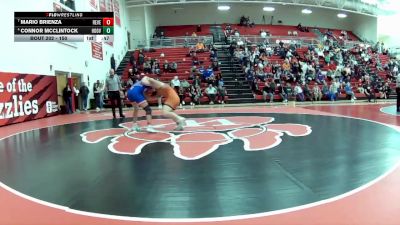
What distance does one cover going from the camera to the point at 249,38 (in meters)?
26.0

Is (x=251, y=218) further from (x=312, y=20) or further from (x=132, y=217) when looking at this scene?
(x=312, y=20)

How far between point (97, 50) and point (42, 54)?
5.70 meters

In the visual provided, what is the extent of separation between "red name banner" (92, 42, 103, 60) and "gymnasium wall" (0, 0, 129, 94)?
0.25m

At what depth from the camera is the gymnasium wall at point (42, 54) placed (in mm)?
11055

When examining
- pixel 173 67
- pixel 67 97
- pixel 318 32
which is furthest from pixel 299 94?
pixel 318 32

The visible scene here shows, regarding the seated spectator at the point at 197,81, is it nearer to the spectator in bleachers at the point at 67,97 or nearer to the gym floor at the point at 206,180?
the spectator in bleachers at the point at 67,97

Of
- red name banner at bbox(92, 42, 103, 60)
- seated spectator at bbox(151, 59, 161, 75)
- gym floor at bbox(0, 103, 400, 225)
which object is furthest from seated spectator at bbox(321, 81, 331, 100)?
gym floor at bbox(0, 103, 400, 225)

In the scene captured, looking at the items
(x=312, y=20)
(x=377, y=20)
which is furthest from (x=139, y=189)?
(x=377, y=20)

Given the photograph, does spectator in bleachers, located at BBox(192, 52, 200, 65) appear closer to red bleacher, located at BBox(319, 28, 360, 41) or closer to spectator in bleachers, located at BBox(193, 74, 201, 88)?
spectator in bleachers, located at BBox(193, 74, 201, 88)

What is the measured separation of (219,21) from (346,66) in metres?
11.4

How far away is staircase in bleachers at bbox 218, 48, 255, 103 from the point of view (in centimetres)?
1920

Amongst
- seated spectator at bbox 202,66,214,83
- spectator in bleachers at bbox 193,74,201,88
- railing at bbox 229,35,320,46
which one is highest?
railing at bbox 229,35,320,46

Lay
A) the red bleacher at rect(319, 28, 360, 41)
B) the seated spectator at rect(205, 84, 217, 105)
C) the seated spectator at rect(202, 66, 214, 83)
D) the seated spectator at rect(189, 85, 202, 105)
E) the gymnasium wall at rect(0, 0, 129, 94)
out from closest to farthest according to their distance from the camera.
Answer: the gymnasium wall at rect(0, 0, 129, 94)
the seated spectator at rect(189, 85, 202, 105)
the seated spectator at rect(205, 84, 217, 105)
the seated spectator at rect(202, 66, 214, 83)
the red bleacher at rect(319, 28, 360, 41)
